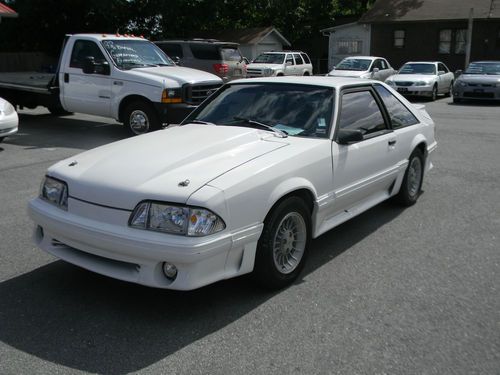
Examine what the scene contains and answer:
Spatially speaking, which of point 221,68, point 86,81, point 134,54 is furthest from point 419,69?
point 86,81

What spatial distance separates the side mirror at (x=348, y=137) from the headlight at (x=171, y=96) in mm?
6291

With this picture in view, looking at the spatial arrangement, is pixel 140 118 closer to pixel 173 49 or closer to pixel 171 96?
pixel 171 96

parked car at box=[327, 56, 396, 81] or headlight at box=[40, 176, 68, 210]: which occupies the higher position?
parked car at box=[327, 56, 396, 81]

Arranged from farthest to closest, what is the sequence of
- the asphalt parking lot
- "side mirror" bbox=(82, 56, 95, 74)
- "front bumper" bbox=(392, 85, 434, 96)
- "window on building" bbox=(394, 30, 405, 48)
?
"window on building" bbox=(394, 30, 405, 48) → "front bumper" bbox=(392, 85, 434, 96) → "side mirror" bbox=(82, 56, 95, 74) → the asphalt parking lot

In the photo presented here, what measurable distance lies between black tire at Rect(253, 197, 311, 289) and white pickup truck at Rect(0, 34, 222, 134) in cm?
668

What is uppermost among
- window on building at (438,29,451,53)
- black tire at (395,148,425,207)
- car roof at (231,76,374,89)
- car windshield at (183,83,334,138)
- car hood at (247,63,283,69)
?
window on building at (438,29,451,53)

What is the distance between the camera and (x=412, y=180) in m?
6.27

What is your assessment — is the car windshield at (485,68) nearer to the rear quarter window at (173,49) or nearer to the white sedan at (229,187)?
the rear quarter window at (173,49)

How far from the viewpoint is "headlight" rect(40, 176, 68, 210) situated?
3915 millimetres

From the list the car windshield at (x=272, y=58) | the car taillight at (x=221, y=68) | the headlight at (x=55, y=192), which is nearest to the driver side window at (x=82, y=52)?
the headlight at (x=55, y=192)

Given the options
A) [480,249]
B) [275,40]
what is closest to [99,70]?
[480,249]

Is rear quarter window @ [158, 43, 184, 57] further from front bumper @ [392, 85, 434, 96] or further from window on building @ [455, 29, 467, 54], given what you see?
window on building @ [455, 29, 467, 54]

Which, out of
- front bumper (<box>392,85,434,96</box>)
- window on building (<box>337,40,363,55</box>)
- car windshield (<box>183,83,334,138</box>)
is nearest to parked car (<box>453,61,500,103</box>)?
front bumper (<box>392,85,434,96</box>)

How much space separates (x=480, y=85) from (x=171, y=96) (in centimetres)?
1259
